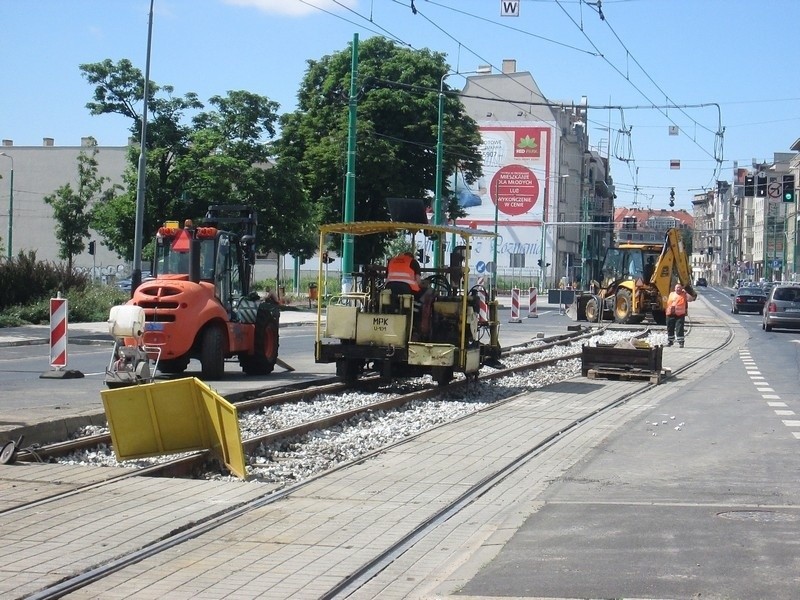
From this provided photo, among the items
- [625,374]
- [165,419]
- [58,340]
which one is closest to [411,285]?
[625,374]

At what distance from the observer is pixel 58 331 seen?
18.4 metres

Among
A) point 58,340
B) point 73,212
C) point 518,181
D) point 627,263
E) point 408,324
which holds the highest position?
point 518,181

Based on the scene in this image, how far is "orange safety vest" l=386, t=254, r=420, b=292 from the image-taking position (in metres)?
17.9

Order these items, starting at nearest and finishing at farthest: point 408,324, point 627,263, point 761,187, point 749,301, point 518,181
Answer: point 408,324 → point 761,187 → point 627,263 → point 749,301 → point 518,181

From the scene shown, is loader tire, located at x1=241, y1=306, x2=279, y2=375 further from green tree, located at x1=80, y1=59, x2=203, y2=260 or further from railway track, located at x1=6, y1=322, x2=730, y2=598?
green tree, located at x1=80, y1=59, x2=203, y2=260

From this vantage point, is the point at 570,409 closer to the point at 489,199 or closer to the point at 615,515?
the point at 615,515

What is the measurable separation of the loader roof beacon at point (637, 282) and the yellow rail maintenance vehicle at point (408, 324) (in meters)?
27.5

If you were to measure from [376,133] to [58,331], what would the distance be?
1451 inches

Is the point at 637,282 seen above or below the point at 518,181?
below

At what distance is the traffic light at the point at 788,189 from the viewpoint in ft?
144

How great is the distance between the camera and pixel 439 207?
47375 millimetres

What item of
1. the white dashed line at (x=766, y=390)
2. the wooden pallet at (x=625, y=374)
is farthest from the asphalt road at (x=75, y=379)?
the white dashed line at (x=766, y=390)

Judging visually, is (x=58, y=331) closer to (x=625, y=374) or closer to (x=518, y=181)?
(x=625, y=374)

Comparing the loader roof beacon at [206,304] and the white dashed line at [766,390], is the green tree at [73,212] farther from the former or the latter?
the loader roof beacon at [206,304]
